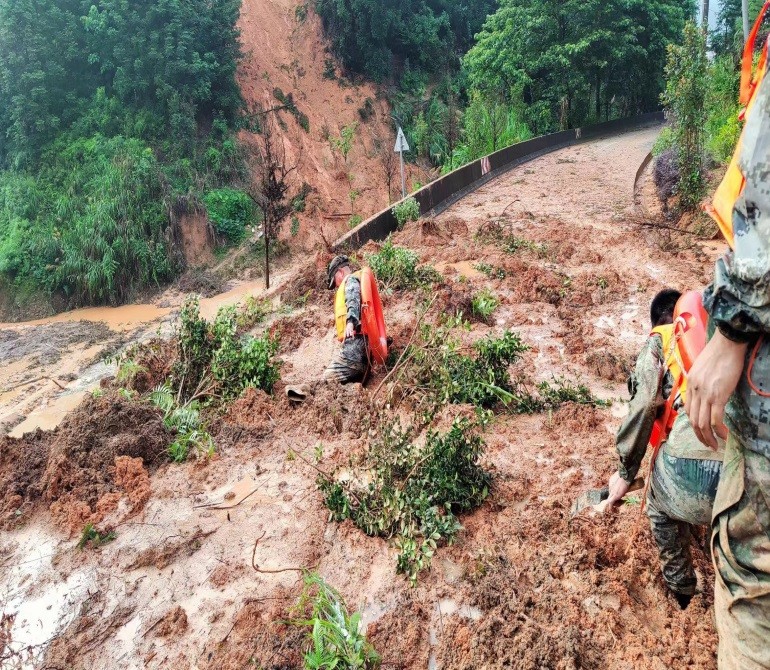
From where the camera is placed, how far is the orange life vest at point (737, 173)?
154cm

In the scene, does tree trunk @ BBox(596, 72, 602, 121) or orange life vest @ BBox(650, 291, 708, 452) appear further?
tree trunk @ BBox(596, 72, 602, 121)

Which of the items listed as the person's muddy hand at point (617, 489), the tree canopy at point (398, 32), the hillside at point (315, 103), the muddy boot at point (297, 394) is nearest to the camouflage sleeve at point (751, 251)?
the person's muddy hand at point (617, 489)

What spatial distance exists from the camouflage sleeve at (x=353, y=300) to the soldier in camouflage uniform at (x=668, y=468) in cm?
317

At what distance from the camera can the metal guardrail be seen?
1170 centimetres

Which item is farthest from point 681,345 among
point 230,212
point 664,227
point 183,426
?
point 230,212

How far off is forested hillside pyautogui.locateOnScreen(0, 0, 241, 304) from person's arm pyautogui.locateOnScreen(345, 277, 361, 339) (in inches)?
456

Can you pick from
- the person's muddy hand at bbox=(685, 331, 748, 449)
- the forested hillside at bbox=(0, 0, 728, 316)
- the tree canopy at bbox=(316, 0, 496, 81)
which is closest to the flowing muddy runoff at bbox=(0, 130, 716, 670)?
the person's muddy hand at bbox=(685, 331, 748, 449)

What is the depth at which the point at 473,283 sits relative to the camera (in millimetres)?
8562

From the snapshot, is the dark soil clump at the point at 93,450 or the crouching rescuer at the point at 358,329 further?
the crouching rescuer at the point at 358,329

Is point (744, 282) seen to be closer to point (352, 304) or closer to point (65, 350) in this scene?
point (352, 304)

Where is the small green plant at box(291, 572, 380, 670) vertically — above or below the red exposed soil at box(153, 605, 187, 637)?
above

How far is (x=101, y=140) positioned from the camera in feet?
58.9

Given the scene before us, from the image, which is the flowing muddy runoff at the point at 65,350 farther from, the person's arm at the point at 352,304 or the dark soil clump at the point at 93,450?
the person's arm at the point at 352,304

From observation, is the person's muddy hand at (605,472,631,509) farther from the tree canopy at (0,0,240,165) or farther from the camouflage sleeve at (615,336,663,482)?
the tree canopy at (0,0,240,165)
